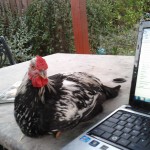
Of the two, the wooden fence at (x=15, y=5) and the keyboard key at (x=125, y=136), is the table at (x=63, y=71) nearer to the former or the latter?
the keyboard key at (x=125, y=136)

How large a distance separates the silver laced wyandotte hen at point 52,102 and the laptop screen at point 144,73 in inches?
4.6

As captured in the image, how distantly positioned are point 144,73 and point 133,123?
0.42 feet

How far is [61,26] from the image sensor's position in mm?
3273

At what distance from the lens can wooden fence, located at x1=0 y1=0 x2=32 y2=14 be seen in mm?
3627

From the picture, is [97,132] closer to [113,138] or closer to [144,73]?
[113,138]

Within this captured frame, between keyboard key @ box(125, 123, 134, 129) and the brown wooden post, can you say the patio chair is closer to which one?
the brown wooden post

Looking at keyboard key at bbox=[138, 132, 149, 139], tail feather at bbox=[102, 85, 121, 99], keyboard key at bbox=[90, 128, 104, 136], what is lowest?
tail feather at bbox=[102, 85, 121, 99]

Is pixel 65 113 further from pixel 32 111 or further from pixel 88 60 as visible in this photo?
pixel 88 60

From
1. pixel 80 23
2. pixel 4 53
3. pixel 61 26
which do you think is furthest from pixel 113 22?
pixel 4 53

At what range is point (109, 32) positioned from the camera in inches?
142

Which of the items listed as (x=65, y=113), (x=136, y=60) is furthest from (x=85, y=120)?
(x=136, y=60)

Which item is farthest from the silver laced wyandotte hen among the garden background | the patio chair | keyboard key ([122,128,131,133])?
the garden background

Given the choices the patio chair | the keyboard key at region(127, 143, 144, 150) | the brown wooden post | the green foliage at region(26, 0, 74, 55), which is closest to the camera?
the keyboard key at region(127, 143, 144, 150)

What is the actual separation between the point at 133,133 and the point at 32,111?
0.22 metres
